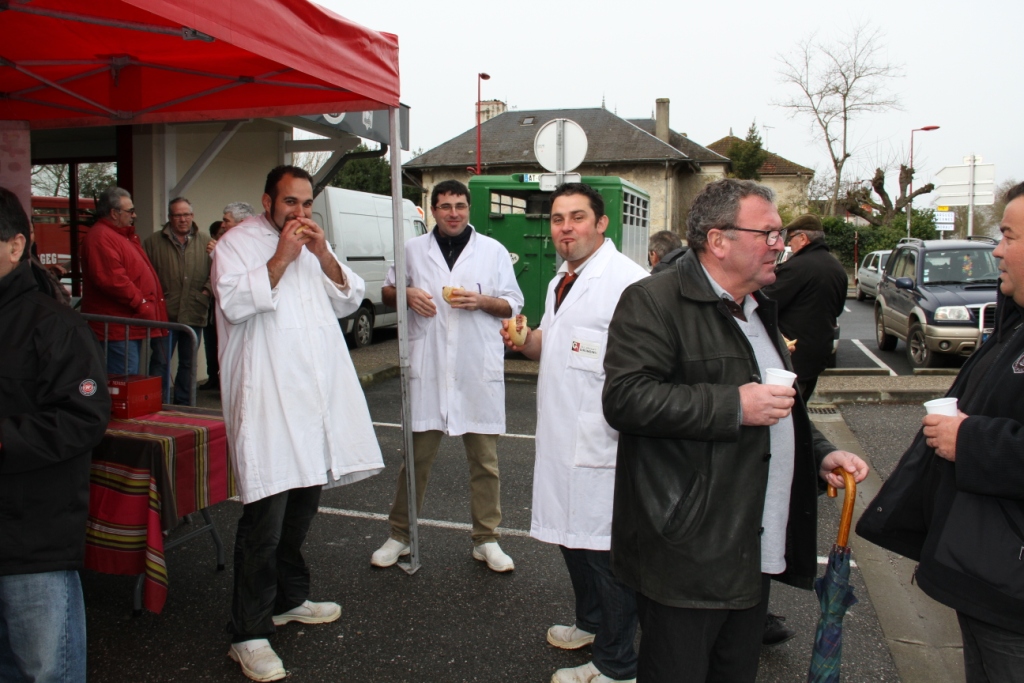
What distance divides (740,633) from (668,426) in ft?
2.29

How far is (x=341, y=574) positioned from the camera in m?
4.20

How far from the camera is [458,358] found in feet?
13.8

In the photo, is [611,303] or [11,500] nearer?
[11,500]

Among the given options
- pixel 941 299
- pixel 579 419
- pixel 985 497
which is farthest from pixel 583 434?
pixel 941 299

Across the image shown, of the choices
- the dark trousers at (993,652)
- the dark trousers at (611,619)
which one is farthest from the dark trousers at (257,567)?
the dark trousers at (993,652)

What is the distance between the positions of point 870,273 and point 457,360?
2230 cm

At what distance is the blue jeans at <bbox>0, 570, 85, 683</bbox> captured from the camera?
227 centimetres

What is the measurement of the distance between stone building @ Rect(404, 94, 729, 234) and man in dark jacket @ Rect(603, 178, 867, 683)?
1469 inches

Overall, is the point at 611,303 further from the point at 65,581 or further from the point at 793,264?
the point at 793,264

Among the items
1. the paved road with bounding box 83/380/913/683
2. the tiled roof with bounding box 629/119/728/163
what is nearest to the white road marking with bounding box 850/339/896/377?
the paved road with bounding box 83/380/913/683

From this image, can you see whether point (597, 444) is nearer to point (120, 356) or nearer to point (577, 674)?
point (577, 674)

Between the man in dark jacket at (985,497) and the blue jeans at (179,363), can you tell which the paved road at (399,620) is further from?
the blue jeans at (179,363)

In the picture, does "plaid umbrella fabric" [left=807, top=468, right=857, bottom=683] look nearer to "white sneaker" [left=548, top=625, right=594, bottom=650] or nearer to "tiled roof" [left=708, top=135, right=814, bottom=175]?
"white sneaker" [left=548, top=625, right=594, bottom=650]

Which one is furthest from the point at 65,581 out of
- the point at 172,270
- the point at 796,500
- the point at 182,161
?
the point at 182,161
